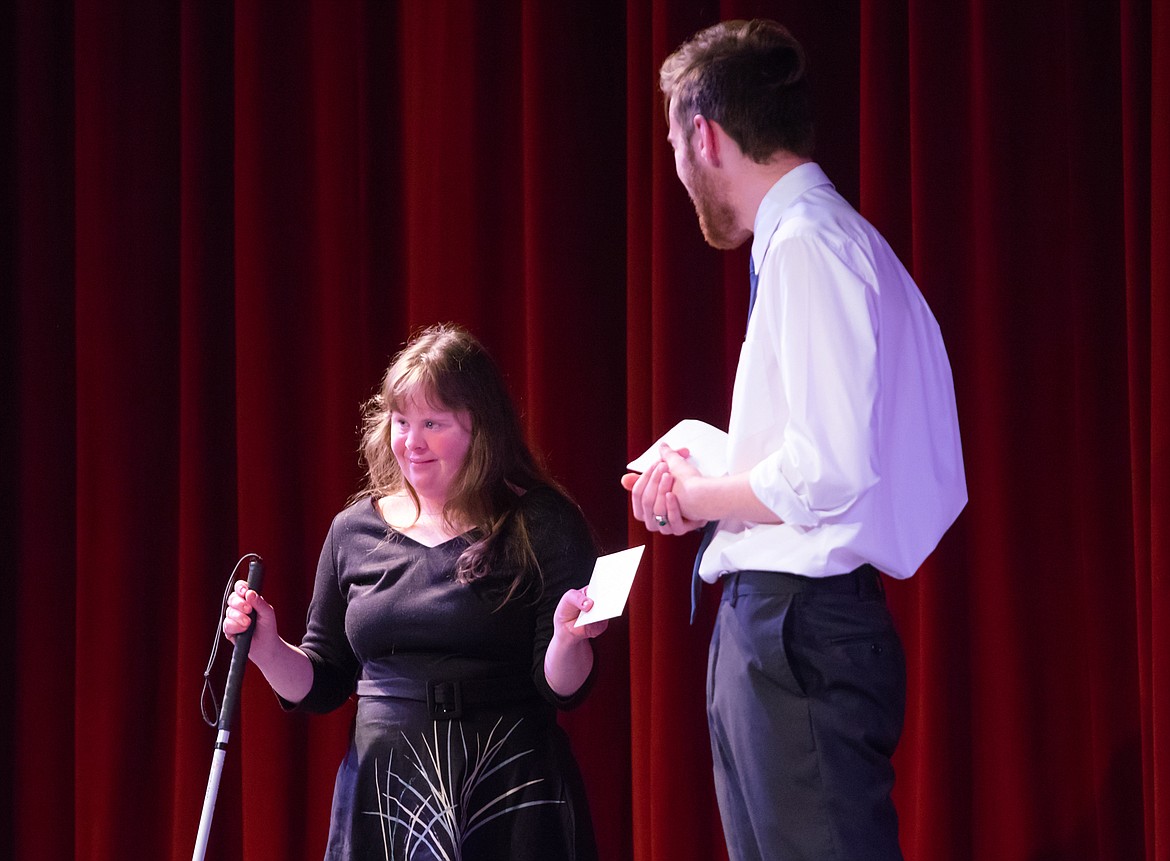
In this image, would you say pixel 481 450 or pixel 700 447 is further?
pixel 481 450

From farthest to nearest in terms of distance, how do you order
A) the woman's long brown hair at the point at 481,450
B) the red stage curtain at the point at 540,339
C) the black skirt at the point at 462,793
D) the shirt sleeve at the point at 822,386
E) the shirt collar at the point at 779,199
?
the red stage curtain at the point at 540,339 → the woman's long brown hair at the point at 481,450 → the black skirt at the point at 462,793 → the shirt collar at the point at 779,199 → the shirt sleeve at the point at 822,386

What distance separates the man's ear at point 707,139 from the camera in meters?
1.56

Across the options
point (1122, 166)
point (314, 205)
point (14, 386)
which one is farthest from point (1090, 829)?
point (14, 386)

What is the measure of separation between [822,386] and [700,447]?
208mm

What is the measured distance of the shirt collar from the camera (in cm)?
151

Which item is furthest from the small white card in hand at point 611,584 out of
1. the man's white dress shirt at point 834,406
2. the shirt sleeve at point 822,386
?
the shirt sleeve at point 822,386

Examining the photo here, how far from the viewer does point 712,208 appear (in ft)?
5.27

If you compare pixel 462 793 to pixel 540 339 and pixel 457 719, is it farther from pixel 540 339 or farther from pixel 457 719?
pixel 540 339

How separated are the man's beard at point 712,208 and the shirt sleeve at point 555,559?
24.1 inches

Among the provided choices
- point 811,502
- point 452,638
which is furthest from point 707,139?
point 452,638

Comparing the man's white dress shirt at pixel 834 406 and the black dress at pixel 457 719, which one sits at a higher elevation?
the man's white dress shirt at pixel 834 406

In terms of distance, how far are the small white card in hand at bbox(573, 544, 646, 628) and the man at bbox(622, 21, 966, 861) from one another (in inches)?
4.3

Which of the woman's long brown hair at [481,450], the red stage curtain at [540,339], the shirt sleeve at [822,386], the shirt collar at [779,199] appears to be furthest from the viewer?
the red stage curtain at [540,339]

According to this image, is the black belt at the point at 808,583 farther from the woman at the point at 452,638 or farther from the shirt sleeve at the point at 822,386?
the woman at the point at 452,638
